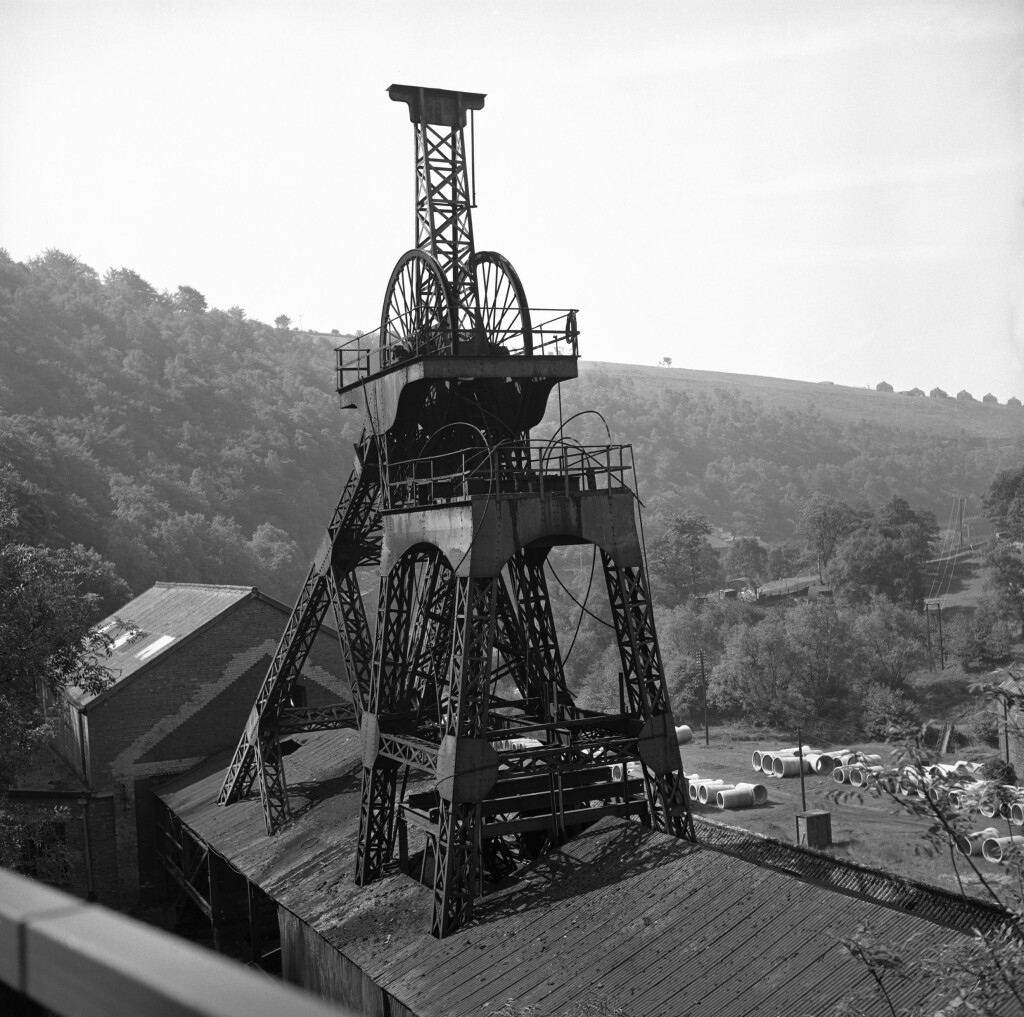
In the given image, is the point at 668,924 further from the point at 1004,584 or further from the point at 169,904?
the point at 1004,584

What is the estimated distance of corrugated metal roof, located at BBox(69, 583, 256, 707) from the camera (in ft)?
83.1

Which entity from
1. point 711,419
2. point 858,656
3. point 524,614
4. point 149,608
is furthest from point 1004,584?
point 711,419

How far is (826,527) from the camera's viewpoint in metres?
85.8

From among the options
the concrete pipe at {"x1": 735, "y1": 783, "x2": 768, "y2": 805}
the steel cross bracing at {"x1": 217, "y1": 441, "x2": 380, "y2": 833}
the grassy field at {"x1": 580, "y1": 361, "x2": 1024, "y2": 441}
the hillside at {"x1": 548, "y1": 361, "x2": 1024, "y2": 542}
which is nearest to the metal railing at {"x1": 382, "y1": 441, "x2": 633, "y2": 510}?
the steel cross bracing at {"x1": 217, "y1": 441, "x2": 380, "y2": 833}

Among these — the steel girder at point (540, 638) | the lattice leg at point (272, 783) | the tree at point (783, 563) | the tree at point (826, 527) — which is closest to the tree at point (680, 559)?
the tree at point (783, 563)

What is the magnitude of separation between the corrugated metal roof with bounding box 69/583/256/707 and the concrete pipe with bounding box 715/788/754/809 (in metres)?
19.2

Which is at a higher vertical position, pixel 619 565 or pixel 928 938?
pixel 619 565

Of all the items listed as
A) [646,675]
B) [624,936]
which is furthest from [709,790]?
[624,936]

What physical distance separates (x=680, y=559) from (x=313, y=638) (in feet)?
211

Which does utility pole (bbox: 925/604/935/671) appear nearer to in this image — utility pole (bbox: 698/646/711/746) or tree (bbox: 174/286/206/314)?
utility pole (bbox: 698/646/711/746)

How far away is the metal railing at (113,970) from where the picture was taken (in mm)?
1001

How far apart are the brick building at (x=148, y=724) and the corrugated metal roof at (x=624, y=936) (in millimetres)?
10459

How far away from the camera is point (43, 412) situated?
74062 mm

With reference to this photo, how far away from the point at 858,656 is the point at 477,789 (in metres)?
50.5
